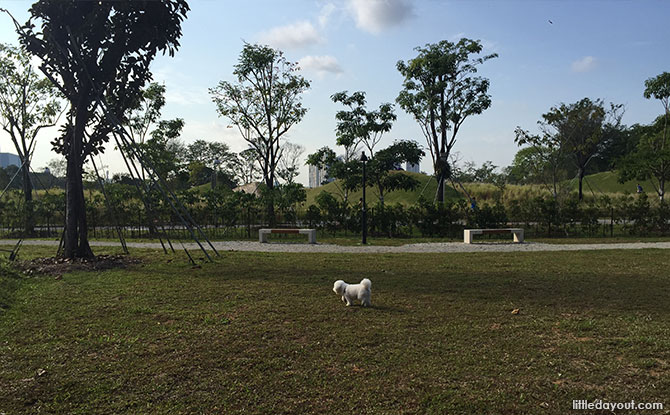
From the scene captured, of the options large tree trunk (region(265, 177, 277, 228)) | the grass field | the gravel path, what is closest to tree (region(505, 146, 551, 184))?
the gravel path

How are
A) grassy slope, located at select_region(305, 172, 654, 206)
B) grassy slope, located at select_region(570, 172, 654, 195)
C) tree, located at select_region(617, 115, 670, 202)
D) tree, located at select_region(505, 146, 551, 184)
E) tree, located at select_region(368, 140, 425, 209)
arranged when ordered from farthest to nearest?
1. grassy slope, located at select_region(570, 172, 654, 195)
2. grassy slope, located at select_region(305, 172, 654, 206)
3. tree, located at select_region(505, 146, 551, 184)
4. tree, located at select_region(617, 115, 670, 202)
5. tree, located at select_region(368, 140, 425, 209)

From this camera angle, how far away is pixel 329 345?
14.1 feet

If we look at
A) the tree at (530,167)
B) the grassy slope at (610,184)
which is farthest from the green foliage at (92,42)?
the grassy slope at (610,184)

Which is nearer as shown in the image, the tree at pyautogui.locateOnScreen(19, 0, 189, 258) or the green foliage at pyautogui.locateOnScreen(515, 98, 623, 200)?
the tree at pyautogui.locateOnScreen(19, 0, 189, 258)

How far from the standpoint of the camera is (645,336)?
4484mm

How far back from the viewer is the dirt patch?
8.81 m

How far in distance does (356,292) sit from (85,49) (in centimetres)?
907

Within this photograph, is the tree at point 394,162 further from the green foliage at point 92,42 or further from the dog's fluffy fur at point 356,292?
the dog's fluffy fur at point 356,292

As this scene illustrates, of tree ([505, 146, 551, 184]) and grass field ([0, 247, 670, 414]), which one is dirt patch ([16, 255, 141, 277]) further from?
tree ([505, 146, 551, 184])

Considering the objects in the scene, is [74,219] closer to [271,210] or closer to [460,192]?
[271,210]

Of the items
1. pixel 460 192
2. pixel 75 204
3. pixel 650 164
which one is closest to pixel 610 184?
pixel 460 192

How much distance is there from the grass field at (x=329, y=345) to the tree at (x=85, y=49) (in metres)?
3.35

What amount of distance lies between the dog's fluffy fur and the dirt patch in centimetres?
577

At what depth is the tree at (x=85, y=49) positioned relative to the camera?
385 inches
